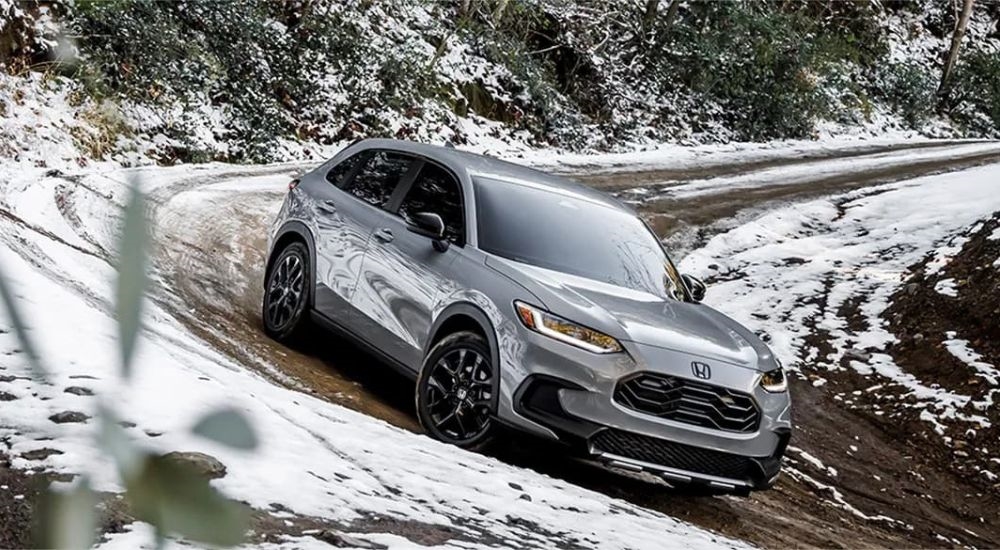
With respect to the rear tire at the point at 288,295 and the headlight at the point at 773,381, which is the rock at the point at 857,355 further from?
the rear tire at the point at 288,295

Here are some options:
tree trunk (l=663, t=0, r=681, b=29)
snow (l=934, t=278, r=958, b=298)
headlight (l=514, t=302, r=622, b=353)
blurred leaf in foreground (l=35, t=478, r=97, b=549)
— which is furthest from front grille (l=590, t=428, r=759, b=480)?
tree trunk (l=663, t=0, r=681, b=29)

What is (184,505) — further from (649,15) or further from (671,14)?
(649,15)

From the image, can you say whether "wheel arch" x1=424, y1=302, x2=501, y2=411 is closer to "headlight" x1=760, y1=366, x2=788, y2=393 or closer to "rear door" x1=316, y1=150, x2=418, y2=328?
"rear door" x1=316, y1=150, x2=418, y2=328

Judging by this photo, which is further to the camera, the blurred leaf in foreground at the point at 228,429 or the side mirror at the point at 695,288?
the side mirror at the point at 695,288

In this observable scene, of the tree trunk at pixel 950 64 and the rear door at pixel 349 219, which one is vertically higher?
the tree trunk at pixel 950 64

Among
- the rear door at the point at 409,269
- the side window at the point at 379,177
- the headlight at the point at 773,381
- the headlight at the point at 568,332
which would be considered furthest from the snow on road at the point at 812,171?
the headlight at the point at 568,332

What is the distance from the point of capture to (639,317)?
6.39m

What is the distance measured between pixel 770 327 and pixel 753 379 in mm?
5486

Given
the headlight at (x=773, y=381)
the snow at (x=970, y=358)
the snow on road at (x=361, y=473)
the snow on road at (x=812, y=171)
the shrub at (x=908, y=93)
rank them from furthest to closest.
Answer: the shrub at (x=908, y=93) < the snow on road at (x=812, y=171) < the snow at (x=970, y=358) < the headlight at (x=773, y=381) < the snow on road at (x=361, y=473)

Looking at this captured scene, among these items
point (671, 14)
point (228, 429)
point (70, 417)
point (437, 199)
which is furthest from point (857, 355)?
point (671, 14)

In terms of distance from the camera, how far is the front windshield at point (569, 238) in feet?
22.8

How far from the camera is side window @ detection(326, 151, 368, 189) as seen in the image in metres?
8.21

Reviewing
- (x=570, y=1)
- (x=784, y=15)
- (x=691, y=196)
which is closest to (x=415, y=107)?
(x=691, y=196)

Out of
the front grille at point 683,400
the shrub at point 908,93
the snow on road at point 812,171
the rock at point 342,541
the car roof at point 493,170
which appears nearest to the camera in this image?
the rock at point 342,541
